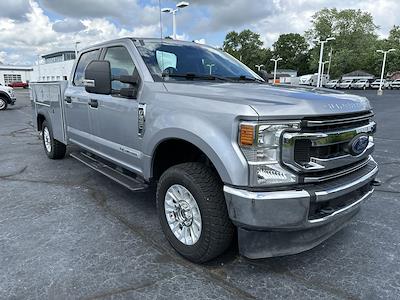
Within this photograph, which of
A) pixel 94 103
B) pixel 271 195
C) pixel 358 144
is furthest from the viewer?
pixel 94 103

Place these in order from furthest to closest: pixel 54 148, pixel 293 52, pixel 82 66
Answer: pixel 293 52, pixel 54 148, pixel 82 66

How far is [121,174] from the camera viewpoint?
4039 millimetres

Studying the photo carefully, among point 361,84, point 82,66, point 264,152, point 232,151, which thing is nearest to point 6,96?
point 82,66

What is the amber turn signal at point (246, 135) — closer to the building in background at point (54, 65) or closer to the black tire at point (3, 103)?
the black tire at point (3, 103)

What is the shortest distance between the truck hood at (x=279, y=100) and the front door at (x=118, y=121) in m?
0.69

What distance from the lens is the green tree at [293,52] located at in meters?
99.6

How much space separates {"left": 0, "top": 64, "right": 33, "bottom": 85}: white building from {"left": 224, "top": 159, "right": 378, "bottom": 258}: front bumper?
90060 mm

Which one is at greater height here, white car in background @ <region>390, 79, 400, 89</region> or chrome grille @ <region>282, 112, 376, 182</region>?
chrome grille @ <region>282, 112, 376, 182</region>

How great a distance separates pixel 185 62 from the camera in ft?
12.8

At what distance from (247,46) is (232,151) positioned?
108m

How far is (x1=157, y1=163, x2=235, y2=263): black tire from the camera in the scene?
105 inches

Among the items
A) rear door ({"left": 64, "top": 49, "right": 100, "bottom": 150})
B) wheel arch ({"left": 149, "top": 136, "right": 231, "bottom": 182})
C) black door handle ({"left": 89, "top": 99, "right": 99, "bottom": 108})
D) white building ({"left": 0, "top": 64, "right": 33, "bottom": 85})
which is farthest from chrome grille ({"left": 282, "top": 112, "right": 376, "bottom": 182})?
white building ({"left": 0, "top": 64, "right": 33, "bottom": 85})

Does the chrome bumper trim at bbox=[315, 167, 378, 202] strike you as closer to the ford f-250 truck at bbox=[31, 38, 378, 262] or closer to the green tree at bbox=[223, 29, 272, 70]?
the ford f-250 truck at bbox=[31, 38, 378, 262]

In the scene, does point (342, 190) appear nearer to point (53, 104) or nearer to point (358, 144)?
point (358, 144)
